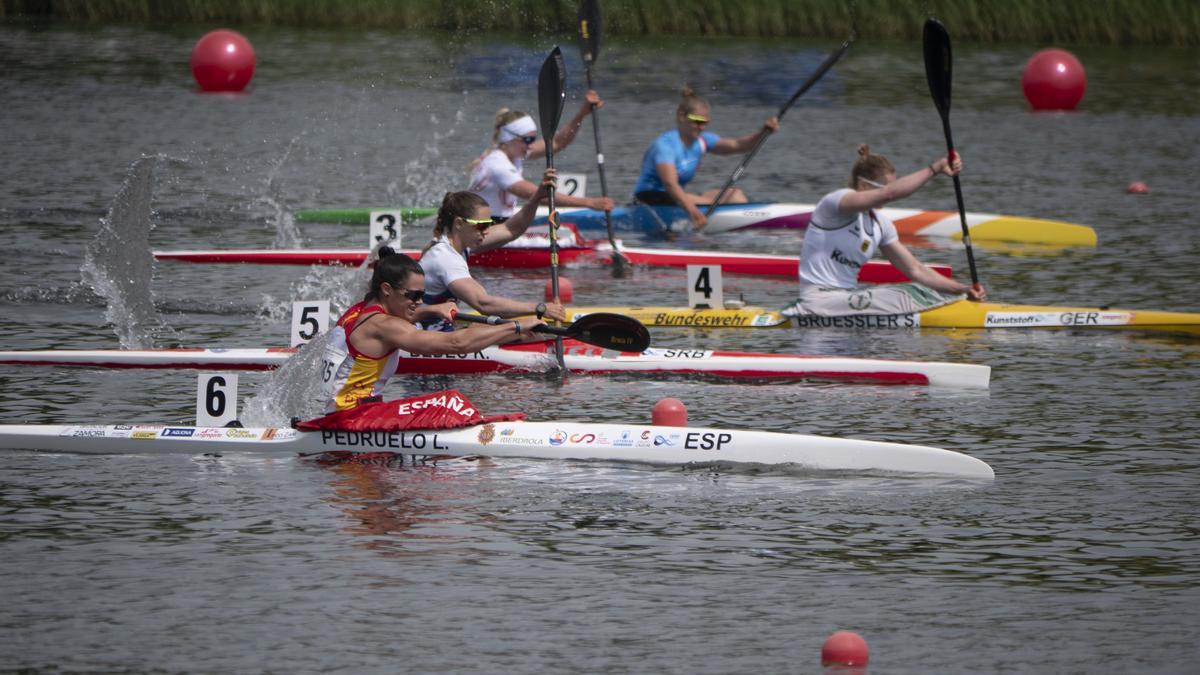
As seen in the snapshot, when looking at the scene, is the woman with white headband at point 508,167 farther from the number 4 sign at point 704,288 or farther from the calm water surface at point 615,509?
the number 4 sign at point 704,288

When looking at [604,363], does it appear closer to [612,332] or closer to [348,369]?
[612,332]

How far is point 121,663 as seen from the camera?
773 centimetres

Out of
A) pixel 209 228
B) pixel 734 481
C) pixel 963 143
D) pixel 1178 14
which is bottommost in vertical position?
pixel 734 481

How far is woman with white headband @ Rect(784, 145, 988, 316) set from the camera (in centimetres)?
1494

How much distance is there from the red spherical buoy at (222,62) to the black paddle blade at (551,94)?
16.9m

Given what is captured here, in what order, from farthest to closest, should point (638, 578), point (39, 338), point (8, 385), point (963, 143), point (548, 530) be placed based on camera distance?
1. point (963, 143)
2. point (39, 338)
3. point (8, 385)
4. point (548, 530)
5. point (638, 578)

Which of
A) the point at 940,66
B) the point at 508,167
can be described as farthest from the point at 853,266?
the point at 508,167

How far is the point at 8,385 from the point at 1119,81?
2498 centimetres

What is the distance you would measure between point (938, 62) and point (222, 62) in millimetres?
17134

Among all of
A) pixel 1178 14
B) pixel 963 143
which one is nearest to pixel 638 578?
pixel 963 143

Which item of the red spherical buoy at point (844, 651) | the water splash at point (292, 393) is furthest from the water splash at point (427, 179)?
the red spherical buoy at point (844, 651)

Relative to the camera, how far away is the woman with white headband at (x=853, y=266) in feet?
49.0

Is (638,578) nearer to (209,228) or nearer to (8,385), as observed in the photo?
(8,385)

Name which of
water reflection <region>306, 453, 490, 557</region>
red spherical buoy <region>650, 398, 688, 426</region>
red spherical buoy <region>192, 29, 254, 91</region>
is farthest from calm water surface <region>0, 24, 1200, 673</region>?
red spherical buoy <region>192, 29, 254, 91</region>
